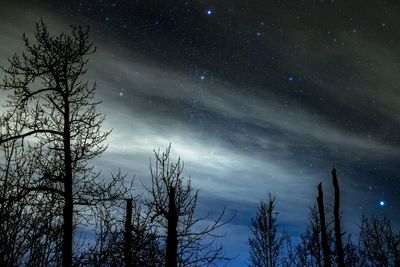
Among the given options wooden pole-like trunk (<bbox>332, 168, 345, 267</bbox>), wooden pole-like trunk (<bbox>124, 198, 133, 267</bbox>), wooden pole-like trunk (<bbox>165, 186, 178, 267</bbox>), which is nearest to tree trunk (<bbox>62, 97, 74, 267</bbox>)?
wooden pole-like trunk (<bbox>124, 198, 133, 267</bbox>)

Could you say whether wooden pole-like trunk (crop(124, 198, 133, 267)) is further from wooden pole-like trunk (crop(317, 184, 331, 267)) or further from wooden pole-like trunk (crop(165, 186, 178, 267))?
wooden pole-like trunk (crop(317, 184, 331, 267))

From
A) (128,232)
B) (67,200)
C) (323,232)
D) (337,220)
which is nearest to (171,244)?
(67,200)

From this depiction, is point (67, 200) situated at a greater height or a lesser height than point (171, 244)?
greater

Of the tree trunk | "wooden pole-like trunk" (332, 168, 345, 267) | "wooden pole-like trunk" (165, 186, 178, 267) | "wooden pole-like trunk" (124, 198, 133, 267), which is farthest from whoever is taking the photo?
"wooden pole-like trunk" (332, 168, 345, 267)

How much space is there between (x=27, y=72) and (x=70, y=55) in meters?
1.62

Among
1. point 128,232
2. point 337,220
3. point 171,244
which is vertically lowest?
point 171,244

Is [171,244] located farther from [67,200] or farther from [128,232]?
[128,232]

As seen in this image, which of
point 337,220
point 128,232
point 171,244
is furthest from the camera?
point 337,220

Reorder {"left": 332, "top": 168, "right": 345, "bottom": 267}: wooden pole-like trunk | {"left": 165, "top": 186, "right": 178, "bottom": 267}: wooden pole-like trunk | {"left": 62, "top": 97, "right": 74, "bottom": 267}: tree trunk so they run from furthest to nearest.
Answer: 1. {"left": 332, "top": 168, "right": 345, "bottom": 267}: wooden pole-like trunk
2. {"left": 62, "top": 97, "right": 74, "bottom": 267}: tree trunk
3. {"left": 165, "top": 186, "right": 178, "bottom": 267}: wooden pole-like trunk

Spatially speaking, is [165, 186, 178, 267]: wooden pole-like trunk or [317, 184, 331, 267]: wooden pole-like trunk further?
[317, 184, 331, 267]: wooden pole-like trunk

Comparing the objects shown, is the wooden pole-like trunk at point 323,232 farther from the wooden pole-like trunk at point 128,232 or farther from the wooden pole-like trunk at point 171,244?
the wooden pole-like trunk at point 171,244

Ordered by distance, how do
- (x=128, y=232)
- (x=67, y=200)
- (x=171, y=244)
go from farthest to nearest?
(x=128, y=232) < (x=67, y=200) < (x=171, y=244)

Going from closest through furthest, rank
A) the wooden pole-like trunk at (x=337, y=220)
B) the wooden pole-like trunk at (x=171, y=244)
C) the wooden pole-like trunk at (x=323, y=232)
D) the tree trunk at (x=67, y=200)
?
the wooden pole-like trunk at (x=171, y=244) → the tree trunk at (x=67, y=200) → the wooden pole-like trunk at (x=337, y=220) → the wooden pole-like trunk at (x=323, y=232)

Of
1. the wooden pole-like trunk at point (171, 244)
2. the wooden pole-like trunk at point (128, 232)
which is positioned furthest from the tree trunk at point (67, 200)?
the wooden pole-like trunk at point (171, 244)
